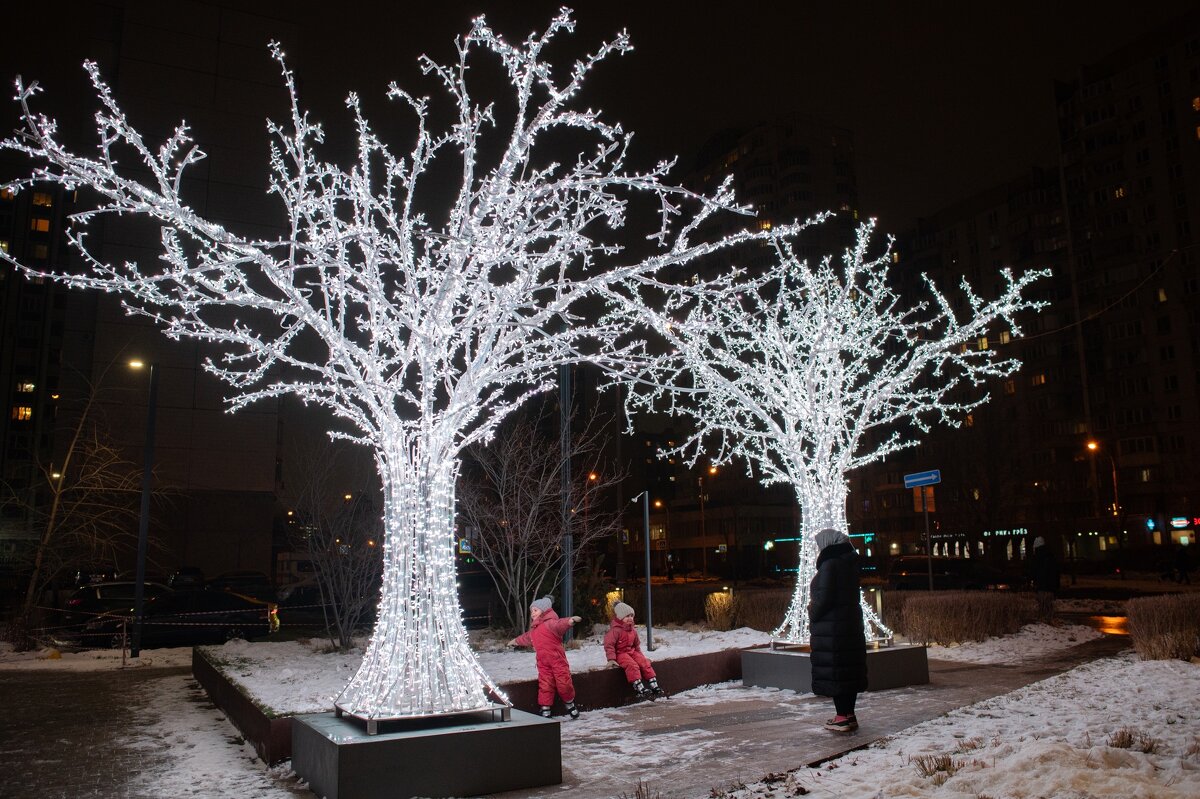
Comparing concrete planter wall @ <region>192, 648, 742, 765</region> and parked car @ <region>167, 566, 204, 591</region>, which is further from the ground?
parked car @ <region>167, 566, 204, 591</region>

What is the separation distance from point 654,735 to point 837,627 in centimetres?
209

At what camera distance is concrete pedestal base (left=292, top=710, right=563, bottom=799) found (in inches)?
232

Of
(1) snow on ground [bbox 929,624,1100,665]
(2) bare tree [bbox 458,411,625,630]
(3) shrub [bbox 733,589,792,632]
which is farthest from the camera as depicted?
(3) shrub [bbox 733,589,792,632]

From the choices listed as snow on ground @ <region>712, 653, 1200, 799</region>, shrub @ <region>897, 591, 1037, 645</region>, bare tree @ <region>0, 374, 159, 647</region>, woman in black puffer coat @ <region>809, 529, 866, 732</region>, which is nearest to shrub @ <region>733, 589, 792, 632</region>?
shrub @ <region>897, 591, 1037, 645</region>

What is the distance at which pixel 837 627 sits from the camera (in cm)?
793

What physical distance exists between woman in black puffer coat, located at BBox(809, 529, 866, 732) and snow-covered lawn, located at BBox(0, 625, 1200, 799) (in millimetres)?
640

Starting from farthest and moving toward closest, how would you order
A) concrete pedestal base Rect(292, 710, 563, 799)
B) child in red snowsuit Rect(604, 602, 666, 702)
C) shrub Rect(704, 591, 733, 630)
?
shrub Rect(704, 591, 733, 630), child in red snowsuit Rect(604, 602, 666, 702), concrete pedestal base Rect(292, 710, 563, 799)

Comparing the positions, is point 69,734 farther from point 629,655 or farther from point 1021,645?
point 1021,645

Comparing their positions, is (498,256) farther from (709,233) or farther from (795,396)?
(709,233)

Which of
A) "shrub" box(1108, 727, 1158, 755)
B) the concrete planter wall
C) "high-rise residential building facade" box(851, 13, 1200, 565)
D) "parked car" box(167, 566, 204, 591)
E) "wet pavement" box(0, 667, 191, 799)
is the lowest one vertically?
"wet pavement" box(0, 667, 191, 799)

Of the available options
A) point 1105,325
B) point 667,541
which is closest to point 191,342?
point 667,541

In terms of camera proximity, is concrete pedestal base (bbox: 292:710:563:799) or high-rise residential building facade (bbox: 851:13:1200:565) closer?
concrete pedestal base (bbox: 292:710:563:799)

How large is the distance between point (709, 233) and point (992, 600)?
3054 inches

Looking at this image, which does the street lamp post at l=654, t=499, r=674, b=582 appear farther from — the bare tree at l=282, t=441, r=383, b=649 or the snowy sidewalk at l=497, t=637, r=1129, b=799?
the snowy sidewalk at l=497, t=637, r=1129, b=799
